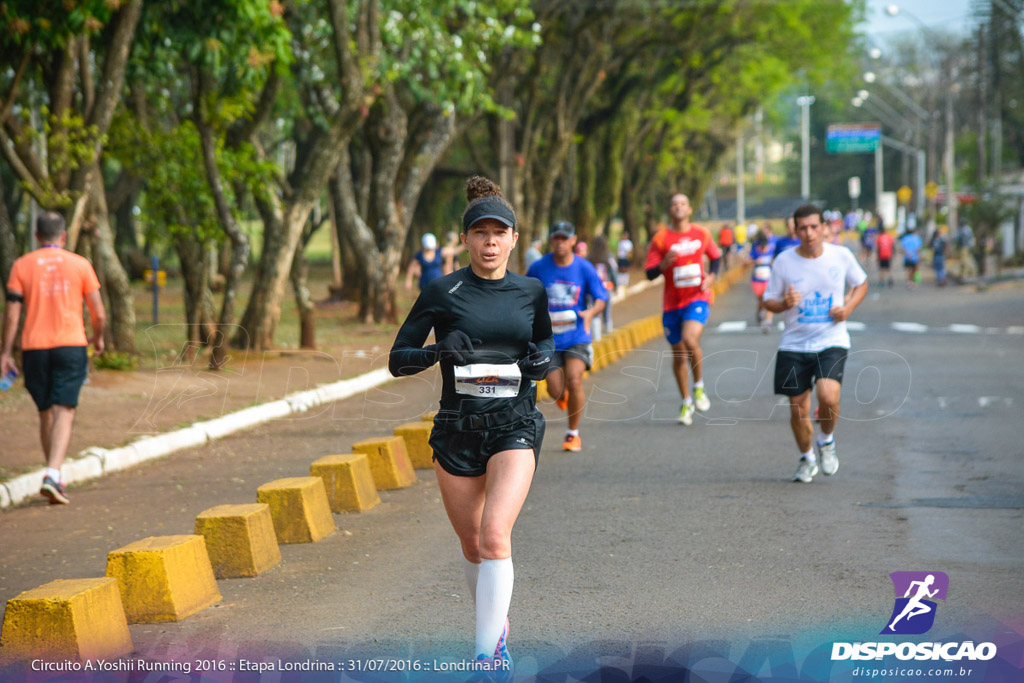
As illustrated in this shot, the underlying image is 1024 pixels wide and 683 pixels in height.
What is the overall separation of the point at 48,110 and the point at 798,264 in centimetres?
973

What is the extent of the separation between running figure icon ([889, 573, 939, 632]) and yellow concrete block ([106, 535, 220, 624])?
121 inches

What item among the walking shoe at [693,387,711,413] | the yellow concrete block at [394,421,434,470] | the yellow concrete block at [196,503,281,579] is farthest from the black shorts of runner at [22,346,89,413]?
the walking shoe at [693,387,711,413]

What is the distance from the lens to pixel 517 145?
32.4 m

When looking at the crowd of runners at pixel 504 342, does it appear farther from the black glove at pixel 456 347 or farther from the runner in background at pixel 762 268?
the runner in background at pixel 762 268

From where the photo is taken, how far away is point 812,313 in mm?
8773

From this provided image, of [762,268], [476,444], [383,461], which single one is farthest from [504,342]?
[762,268]

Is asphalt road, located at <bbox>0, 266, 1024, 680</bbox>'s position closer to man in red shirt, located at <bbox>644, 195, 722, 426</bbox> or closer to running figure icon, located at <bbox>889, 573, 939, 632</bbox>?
running figure icon, located at <bbox>889, 573, 939, 632</bbox>

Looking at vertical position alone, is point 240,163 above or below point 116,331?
above

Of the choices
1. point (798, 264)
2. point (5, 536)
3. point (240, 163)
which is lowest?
point (5, 536)

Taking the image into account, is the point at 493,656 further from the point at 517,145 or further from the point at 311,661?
the point at 517,145

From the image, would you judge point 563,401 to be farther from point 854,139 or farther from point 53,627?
point 854,139

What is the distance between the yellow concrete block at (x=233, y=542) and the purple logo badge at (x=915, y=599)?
3111 mm

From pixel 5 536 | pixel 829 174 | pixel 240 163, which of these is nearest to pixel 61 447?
pixel 5 536

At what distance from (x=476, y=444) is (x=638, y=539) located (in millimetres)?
2610
